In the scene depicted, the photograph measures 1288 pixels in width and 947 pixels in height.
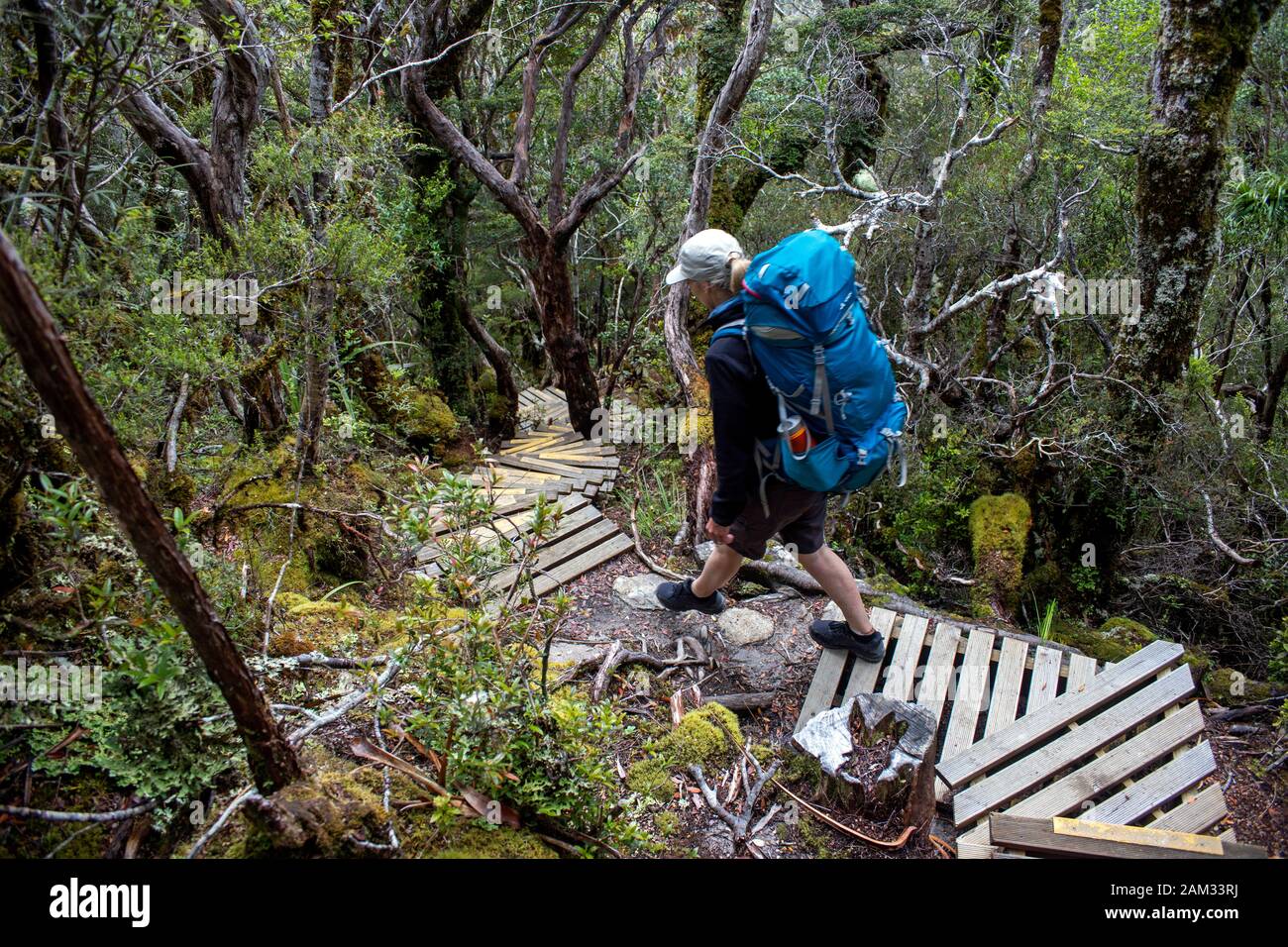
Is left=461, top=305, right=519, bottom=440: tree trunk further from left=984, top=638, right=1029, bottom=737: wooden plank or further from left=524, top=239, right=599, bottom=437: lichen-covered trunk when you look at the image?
left=984, top=638, right=1029, bottom=737: wooden plank

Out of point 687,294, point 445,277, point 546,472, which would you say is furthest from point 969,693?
point 445,277

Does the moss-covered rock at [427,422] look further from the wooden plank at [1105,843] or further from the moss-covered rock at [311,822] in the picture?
the wooden plank at [1105,843]

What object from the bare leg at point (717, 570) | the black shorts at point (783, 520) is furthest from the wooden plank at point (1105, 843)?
the bare leg at point (717, 570)

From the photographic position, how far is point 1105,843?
9.44ft

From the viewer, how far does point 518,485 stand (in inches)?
305

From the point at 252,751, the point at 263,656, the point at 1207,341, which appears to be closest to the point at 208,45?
the point at 263,656

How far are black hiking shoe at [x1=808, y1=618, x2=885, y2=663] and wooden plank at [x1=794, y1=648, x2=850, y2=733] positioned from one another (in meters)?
0.07

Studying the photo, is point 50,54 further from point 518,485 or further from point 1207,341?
point 1207,341

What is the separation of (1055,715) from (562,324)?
665 centimetres

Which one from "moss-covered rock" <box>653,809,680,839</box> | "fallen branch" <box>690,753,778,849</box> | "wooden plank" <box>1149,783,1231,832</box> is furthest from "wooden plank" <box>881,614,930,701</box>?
"moss-covered rock" <box>653,809,680,839</box>

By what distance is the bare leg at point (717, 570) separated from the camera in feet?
13.4

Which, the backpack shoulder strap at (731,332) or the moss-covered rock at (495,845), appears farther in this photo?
the backpack shoulder strap at (731,332)

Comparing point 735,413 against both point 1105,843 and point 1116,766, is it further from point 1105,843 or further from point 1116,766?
point 1116,766

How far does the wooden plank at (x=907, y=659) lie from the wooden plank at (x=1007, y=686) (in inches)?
16.5
